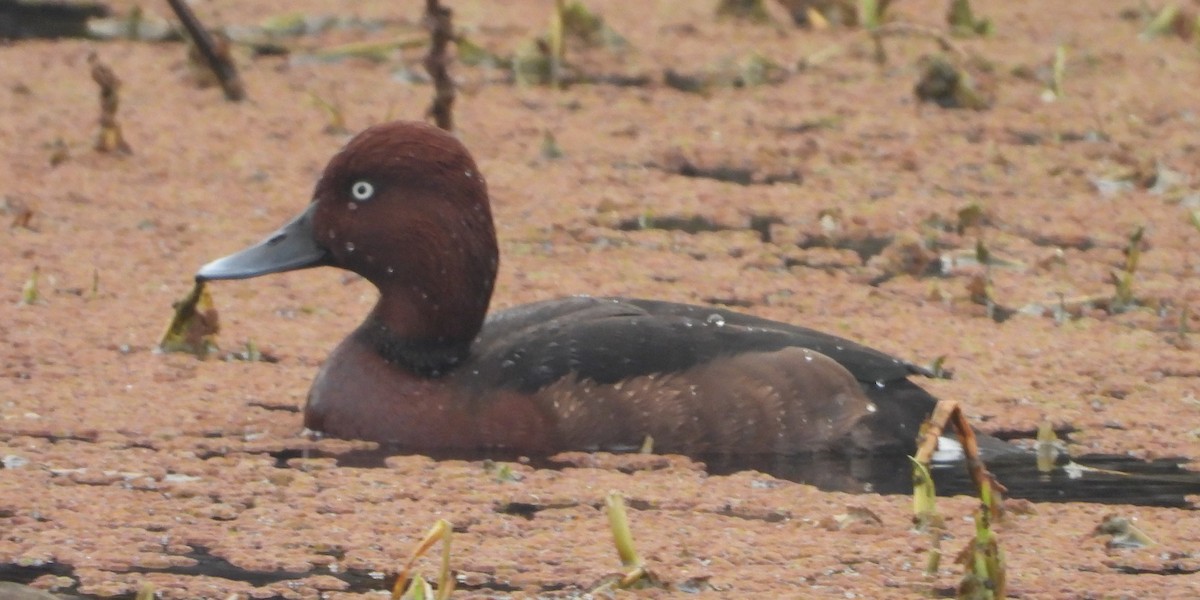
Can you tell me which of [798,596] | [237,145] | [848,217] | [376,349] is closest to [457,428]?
[376,349]

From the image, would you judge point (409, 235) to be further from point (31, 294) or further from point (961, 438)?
point (961, 438)

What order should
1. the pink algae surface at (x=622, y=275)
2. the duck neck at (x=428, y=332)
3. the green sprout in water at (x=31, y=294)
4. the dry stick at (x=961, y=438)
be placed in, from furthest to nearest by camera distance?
the green sprout in water at (x=31, y=294) → the duck neck at (x=428, y=332) → the pink algae surface at (x=622, y=275) → the dry stick at (x=961, y=438)

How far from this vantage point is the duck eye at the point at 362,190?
22.1 feet

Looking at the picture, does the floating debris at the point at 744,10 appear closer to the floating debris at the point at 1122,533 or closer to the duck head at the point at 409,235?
the duck head at the point at 409,235

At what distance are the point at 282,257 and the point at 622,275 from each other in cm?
198

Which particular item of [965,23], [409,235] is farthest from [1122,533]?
[965,23]

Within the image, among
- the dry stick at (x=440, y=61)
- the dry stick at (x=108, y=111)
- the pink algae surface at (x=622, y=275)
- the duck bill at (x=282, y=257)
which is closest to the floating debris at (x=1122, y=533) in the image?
the pink algae surface at (x=622, y=275)

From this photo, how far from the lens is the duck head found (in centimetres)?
658

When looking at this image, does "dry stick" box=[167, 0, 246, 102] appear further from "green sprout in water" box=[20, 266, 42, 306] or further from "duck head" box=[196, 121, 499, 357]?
"duck head" box=[196, 121, 499, 357]

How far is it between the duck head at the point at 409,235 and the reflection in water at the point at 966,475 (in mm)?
416

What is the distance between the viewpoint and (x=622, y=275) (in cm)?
852

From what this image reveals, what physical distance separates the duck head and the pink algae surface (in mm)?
421

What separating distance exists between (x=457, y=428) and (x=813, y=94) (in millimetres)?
5595

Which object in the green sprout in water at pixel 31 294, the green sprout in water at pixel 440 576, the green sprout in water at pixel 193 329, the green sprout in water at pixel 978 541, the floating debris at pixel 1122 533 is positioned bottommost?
the green sprout in water at pixel 31 294
